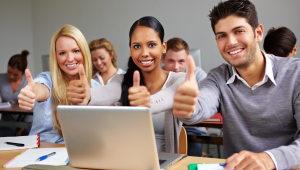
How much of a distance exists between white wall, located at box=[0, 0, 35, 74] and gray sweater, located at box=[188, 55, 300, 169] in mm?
4773

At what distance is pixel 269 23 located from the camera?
3664 millimetres

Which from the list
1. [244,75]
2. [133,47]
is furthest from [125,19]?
[244,75]

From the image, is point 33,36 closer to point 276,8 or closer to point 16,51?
point 16,51

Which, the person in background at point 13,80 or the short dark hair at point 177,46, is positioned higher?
the short dark hair at point 177,46

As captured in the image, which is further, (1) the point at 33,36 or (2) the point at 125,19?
(1) the point at 33,36

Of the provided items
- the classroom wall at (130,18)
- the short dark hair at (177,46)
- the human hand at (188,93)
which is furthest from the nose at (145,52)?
the classroom wall at (130,18)

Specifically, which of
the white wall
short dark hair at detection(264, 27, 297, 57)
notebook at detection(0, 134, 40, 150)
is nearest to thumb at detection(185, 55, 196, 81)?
notebook at detection(0, 134, 40, 150)

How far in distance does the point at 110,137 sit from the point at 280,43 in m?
A: 1.99

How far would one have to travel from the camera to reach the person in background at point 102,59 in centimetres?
305

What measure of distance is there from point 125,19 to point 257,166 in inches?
165

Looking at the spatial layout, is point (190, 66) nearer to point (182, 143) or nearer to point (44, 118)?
point (182, 143)

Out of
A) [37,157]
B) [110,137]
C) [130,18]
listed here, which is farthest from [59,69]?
[130,18]

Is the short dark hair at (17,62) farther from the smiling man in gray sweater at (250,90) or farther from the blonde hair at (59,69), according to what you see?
the smiling man in gray sweater at (250,90)

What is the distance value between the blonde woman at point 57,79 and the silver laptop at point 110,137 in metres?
0.67
